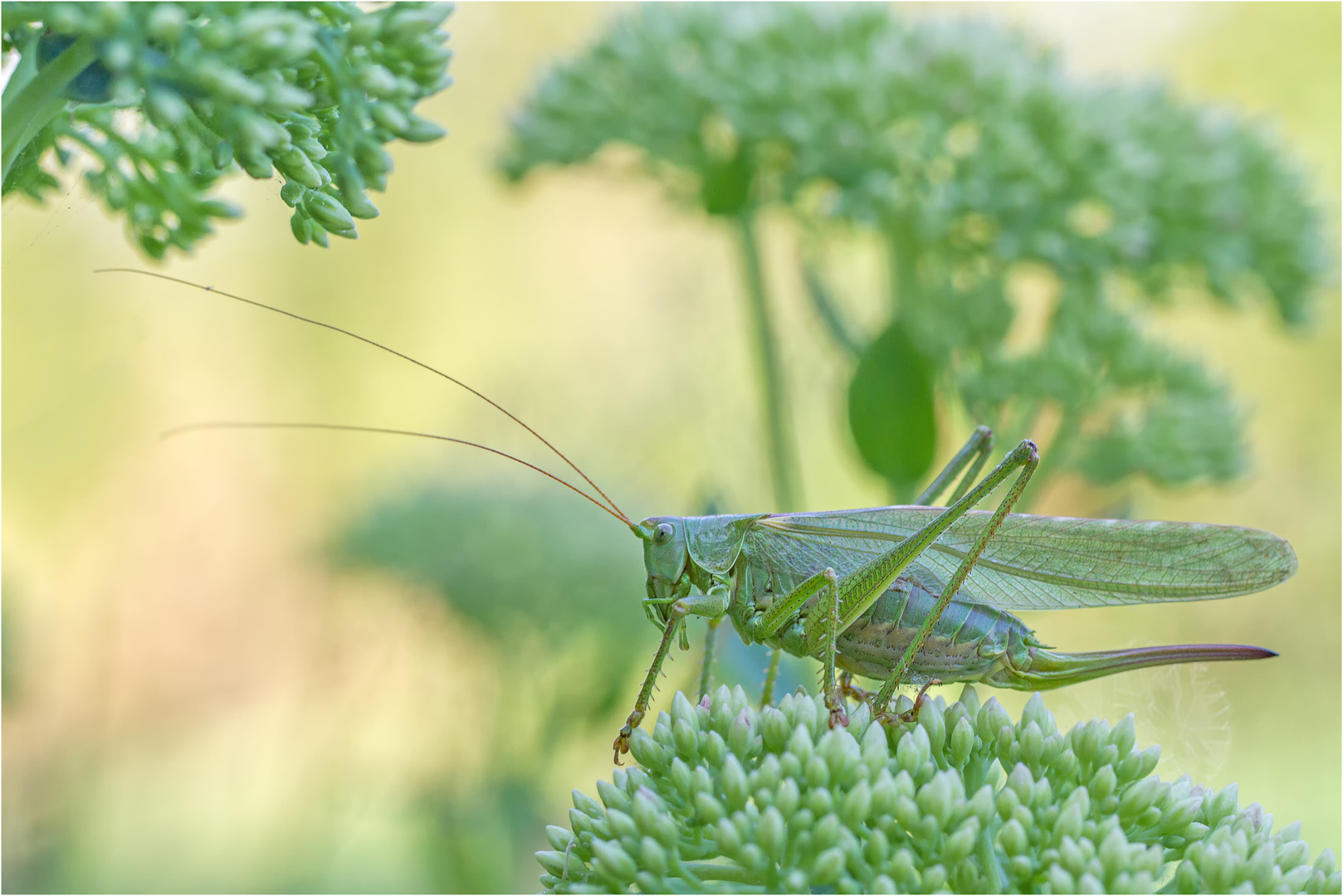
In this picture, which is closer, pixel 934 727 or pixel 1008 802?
pixel 1008 802

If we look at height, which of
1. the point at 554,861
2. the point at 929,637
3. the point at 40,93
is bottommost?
the point at 554,861

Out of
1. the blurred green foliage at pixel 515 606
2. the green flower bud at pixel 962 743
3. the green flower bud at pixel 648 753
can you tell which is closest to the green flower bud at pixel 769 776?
the green flower bud at pixel 648 753

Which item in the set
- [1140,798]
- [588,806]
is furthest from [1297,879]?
[588,806]

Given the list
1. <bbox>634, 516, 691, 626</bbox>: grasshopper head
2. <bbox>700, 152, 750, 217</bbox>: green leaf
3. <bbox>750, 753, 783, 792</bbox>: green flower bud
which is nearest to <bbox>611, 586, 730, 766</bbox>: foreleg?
<bbox>634, 516, 691, 626</bbox>: grasshopper head

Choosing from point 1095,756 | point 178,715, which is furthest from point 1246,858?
point 178,715

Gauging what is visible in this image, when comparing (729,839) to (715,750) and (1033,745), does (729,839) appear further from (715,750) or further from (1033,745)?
(1033,745)

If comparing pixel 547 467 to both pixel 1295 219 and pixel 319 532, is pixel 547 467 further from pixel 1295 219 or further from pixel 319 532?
pixel 1295 219

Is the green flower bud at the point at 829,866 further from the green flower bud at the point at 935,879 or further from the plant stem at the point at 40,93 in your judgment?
the plant stem at the point at 40,93
